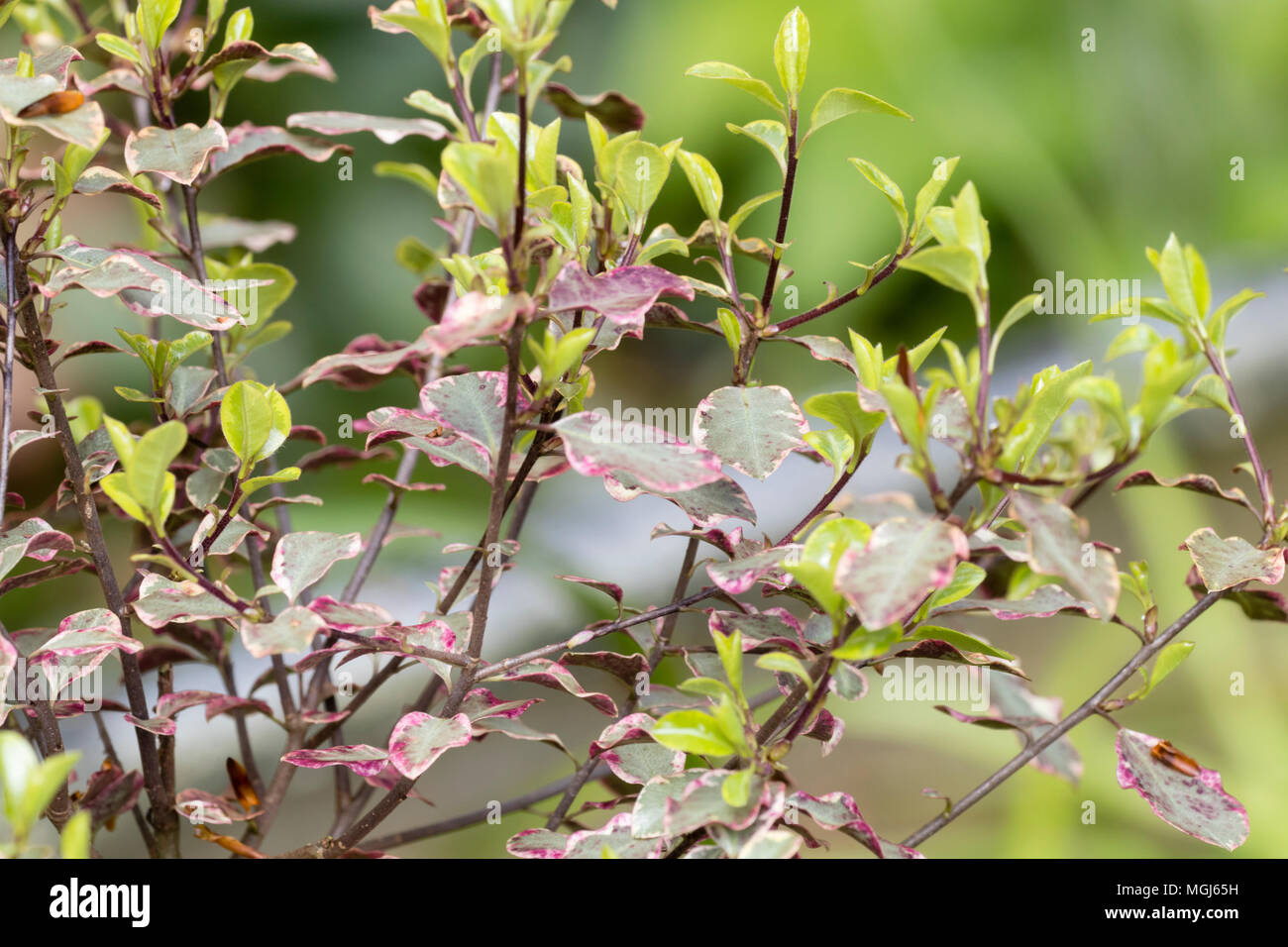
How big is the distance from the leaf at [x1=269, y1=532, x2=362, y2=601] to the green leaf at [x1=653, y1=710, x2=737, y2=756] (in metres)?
0.16

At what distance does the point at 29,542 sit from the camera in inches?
16.9

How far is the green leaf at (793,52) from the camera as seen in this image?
448mm

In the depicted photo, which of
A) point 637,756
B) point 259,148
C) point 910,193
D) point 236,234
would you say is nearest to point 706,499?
point 637,756

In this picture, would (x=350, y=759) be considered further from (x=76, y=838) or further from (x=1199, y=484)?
(x=1199, y=484)

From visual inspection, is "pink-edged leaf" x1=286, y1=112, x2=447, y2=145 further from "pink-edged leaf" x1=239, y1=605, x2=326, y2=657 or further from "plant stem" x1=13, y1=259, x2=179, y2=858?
"pink-edged leaf" x1=239, y1=605, x2=326, y2=657

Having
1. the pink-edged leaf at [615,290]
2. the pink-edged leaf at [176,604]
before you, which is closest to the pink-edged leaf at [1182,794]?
the pink-edged leaf at [615,290]

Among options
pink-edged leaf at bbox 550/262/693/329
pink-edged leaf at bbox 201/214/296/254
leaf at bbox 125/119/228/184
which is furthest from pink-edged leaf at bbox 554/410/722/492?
pink-edged leaf at bbox 201/214/296/254

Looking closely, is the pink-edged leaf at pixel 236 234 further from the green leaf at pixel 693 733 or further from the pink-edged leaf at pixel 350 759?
the green leaf at pixel 693 733

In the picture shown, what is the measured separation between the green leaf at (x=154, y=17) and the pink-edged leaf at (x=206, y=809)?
40cm

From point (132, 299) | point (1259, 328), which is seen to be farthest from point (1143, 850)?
point (132, 299)

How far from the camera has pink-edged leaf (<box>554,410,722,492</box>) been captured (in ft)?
1.14

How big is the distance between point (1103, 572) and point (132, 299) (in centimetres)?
47
